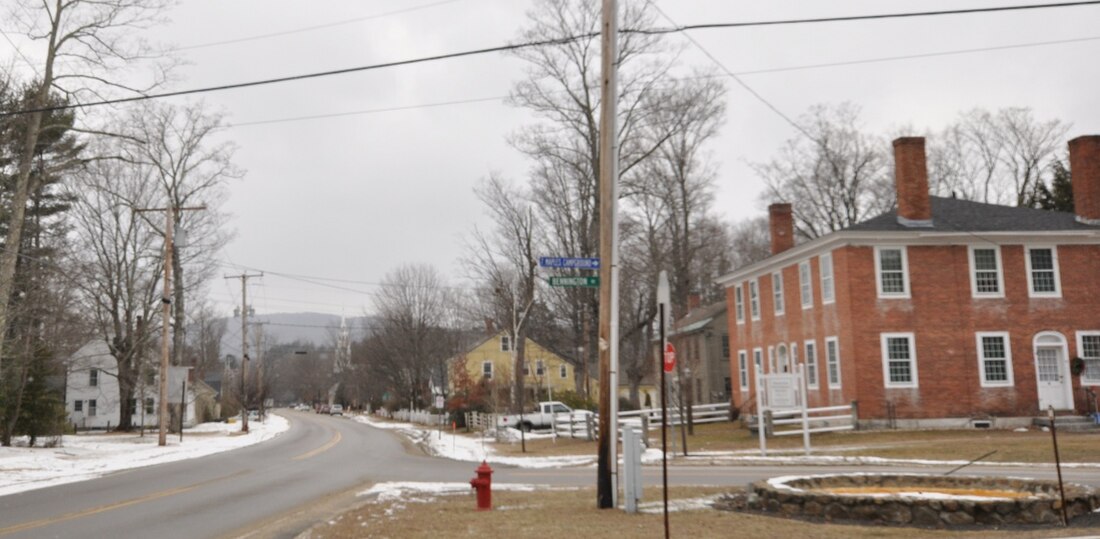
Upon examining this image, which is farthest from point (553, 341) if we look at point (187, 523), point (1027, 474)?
point (187, 523)

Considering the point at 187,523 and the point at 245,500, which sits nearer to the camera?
the point at 187,523

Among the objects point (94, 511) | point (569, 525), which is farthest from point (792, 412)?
point (94, 511)

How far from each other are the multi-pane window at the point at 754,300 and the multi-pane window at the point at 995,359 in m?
11.3

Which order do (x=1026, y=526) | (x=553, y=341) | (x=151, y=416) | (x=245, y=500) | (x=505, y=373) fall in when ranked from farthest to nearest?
(x=151, y=416), (x=505, y=373), (x=553, y=341), (x=245, y=500), (x=1026, y=526)

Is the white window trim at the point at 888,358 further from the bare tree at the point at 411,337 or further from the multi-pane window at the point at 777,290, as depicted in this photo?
the bare tree at the point at 411,337

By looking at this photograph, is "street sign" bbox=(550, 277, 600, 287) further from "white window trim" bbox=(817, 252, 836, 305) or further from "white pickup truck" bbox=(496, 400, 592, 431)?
"white pickup truck" bbox=(496, 400, 592, 431)

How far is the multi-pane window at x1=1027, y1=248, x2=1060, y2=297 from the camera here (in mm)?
33312

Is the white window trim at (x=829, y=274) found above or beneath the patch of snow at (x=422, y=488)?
above

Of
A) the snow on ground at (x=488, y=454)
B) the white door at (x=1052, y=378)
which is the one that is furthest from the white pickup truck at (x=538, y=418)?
the white door at (x=1052, y=378)

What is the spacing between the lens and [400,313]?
253 ft

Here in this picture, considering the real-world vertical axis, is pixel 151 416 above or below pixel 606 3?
below

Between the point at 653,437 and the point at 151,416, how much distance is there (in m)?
51.7

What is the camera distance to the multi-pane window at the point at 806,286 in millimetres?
36094

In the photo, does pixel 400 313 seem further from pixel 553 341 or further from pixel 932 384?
pixel 932 384
